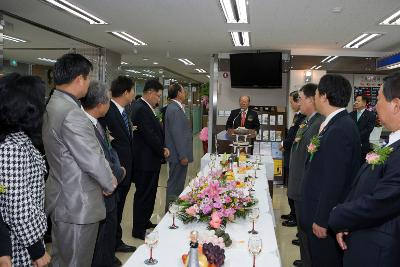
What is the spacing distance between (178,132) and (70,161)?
2.73m

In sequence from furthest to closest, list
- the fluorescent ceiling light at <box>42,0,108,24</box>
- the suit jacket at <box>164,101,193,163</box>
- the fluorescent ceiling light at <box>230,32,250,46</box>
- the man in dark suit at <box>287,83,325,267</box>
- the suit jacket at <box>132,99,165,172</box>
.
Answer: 1. the fluorescent ceiling light at <box>230,32,250,46</box>
2. the fluorescent ceiling light at <box>42,0,108,24</box>
3. the suit jacket at <box>164,101,193,163</box>
4. the suit jacket at <box>132,99,165,172</box>
5. the man in dark suit at <box>287,83,325,267</box>

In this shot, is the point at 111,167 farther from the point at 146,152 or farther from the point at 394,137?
the point at 394,137

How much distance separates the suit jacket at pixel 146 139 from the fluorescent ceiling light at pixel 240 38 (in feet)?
11.2

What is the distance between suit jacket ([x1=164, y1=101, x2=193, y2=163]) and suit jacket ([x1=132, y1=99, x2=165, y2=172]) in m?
0.49

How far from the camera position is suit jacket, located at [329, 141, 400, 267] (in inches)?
73.9

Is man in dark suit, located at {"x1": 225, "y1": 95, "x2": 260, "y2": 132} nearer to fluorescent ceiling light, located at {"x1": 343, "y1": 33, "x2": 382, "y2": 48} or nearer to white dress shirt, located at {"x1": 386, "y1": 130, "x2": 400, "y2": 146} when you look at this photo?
fluorescent ceiling light, located at {"x1": 343, "y1": 33, "x2": 382, "y2": 48}

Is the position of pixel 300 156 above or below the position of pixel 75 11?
below

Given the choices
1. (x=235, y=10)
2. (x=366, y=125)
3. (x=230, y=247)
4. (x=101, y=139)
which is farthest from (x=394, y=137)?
(x=366, y=125)

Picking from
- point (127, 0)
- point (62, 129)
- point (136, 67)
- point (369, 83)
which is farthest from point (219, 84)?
point (62, 129)

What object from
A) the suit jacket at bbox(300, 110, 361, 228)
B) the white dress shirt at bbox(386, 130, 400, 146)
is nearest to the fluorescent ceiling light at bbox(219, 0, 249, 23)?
the suit jacket at bbox(300, 110, 361, 228)

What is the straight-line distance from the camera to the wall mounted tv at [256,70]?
9.14 m

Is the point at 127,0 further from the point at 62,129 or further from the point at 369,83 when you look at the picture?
the point at 369,83

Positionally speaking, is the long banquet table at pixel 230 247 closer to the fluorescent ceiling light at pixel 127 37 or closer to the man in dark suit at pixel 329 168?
the man in dark suit at pixel 329 168

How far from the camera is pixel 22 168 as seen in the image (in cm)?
186
